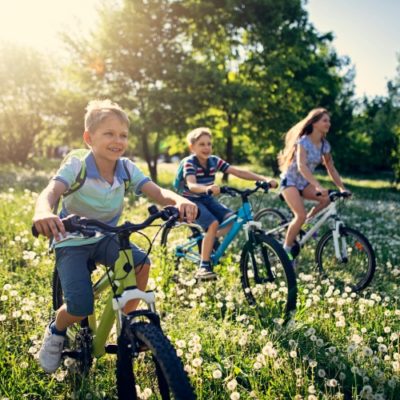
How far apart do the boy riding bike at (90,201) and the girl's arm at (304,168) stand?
3.36m

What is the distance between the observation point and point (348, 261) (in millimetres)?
6270

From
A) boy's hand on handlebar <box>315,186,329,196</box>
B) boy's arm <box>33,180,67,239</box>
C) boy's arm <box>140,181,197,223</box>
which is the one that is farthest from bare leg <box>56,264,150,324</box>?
boy's hand on handlebar <box>315,186,329,196</box>

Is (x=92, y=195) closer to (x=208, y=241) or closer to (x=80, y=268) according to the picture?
(x=80, y=268)

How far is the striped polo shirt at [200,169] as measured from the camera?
5.82 m

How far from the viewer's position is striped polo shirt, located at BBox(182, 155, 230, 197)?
5.82m

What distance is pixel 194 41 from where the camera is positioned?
20172 mm

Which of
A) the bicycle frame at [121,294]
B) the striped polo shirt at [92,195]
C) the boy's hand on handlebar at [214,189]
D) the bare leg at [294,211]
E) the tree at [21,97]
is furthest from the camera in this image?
the tree at [21,97]

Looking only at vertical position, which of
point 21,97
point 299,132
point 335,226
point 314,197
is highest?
point 21,97

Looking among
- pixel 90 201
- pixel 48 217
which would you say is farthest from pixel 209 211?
pixel 48 217

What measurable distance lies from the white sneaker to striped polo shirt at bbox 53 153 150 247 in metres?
0.74

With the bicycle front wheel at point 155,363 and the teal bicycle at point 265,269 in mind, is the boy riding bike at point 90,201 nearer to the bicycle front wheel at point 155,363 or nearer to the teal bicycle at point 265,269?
the bicycle front wheel at point 155,363

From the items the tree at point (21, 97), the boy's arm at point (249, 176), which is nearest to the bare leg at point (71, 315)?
the boy's arm at point (249, 176)

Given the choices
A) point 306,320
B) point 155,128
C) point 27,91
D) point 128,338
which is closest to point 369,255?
point 306,320

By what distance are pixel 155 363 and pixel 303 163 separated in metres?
4.57
